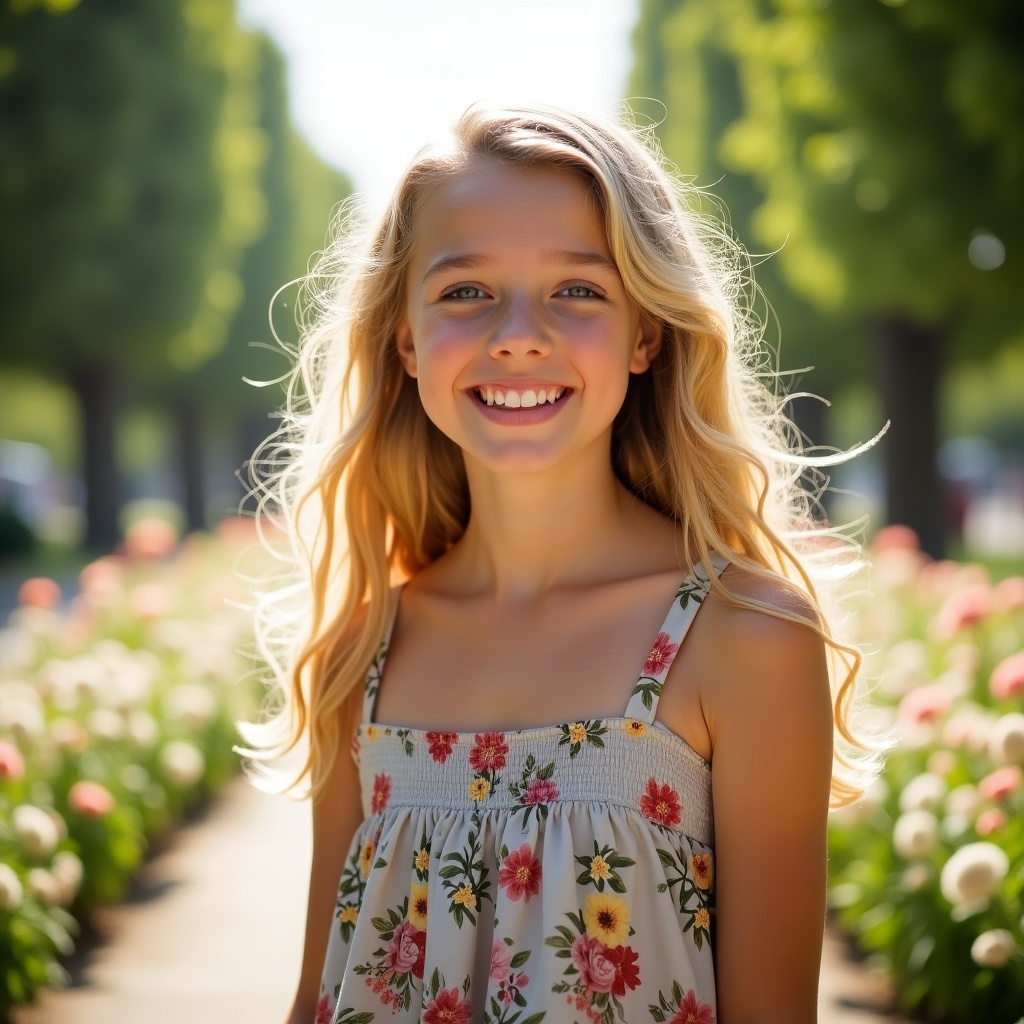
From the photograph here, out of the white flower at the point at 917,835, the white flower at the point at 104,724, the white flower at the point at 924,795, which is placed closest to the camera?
the white flower at the point at 917,835

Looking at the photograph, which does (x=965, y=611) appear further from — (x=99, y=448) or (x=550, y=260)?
(x=99, y=448)

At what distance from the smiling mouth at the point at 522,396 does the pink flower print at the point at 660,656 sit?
0.45 m

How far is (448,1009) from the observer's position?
2.04 meters

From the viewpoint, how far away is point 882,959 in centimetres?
412

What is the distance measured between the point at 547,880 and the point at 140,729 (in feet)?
13.2

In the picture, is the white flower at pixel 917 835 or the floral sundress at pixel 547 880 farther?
the white flower at pixel 917 835

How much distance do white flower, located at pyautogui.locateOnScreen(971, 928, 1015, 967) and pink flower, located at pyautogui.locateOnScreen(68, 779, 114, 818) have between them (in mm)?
2972

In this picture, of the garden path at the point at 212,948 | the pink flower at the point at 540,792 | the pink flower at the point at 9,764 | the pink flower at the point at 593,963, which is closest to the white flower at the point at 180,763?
the garden path at the point at 212,948

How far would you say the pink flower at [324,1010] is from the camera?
223cm

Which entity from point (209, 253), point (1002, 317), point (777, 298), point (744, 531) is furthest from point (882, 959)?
point (209, 253)

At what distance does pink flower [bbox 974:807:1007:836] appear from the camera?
136 inches

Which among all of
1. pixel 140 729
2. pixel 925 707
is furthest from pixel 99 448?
pixel 925 707

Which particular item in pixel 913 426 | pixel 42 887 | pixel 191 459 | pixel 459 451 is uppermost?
pixel 191 459

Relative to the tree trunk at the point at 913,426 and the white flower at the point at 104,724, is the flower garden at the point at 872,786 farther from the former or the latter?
the tree trunk at the point at 913,426
